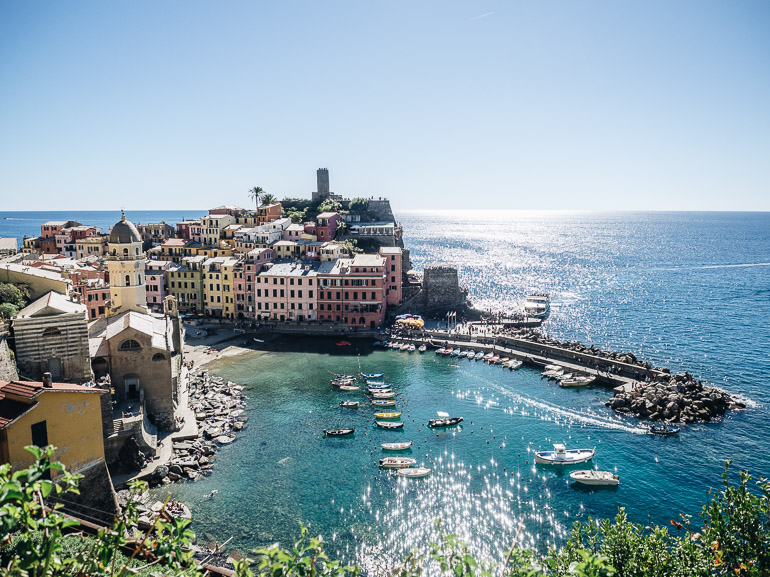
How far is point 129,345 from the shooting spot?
43344mm

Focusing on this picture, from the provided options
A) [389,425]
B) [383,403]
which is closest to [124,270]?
[383,403]

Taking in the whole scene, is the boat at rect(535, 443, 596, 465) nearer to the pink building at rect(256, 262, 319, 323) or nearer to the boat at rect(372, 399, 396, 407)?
the boat at rect(372, 399, 396, 407)

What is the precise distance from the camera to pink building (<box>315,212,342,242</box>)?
101062 millimetres

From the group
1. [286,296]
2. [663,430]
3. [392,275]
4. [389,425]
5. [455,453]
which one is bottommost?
[455,453]

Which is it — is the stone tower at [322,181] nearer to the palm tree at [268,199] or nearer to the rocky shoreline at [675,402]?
the palm tree at [268,199]

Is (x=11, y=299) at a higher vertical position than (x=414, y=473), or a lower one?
higher

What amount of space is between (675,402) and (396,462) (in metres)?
30.4

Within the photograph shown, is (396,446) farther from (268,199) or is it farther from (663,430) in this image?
(268,199)

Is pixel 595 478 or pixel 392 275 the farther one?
pixel 392 275

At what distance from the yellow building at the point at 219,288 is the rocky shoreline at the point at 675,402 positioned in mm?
60614

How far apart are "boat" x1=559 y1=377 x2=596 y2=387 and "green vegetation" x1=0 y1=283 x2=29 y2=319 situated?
55.7 meters

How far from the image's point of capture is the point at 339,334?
266 ft

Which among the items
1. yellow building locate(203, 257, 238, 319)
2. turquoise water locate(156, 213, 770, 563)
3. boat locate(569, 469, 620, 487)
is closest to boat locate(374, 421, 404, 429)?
turquoise water locate(156, 213, 770, 563)

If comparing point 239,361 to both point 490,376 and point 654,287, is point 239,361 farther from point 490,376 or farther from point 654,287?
point 654,287
